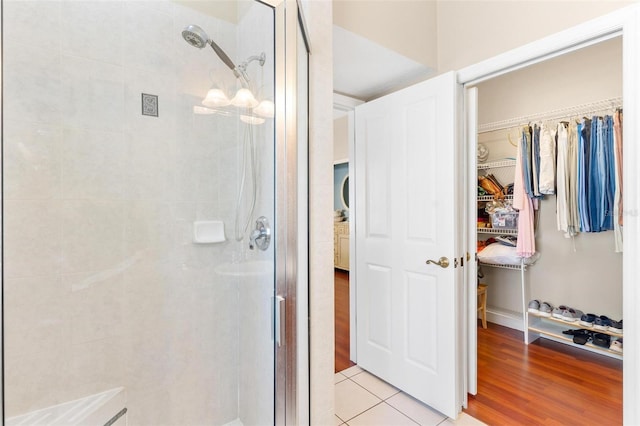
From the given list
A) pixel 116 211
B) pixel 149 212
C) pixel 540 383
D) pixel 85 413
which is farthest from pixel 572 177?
pixel 85 413

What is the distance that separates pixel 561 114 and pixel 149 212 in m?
3.40

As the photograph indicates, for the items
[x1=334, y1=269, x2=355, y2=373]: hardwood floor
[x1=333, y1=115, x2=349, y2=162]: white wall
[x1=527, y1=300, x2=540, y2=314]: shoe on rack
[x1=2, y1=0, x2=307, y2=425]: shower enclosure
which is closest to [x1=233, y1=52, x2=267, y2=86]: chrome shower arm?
[x1=2, y1=0, x2=307, y2=425]: shower enclosure

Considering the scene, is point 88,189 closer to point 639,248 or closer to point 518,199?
point 639,248

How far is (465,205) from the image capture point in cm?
194

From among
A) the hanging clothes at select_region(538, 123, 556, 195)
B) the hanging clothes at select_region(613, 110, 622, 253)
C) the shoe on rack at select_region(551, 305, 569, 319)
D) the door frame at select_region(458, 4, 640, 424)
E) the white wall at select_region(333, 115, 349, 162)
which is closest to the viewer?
the door frame at select_region(458, 4, 640, 424)

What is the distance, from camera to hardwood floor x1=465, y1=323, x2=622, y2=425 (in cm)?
186

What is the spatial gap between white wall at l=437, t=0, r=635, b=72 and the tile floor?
2.11 metres

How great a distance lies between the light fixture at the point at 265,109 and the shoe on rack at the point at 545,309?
3.04 m

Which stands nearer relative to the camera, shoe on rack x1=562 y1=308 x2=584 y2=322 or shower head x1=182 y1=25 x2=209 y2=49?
shower head x1=182 y1=25 x2=209 y2=49

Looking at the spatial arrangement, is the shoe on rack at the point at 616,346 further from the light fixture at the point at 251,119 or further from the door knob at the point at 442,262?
the light fixture at the point at 251,119

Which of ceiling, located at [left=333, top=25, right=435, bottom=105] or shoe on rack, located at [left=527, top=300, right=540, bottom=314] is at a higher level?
ceiling, located at [left=333, top=25, right=435, bottom=105]

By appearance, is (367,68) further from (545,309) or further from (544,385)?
(545,309)

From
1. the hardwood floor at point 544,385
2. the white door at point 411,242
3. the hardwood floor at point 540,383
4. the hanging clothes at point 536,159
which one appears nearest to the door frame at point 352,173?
the white door at point 411,242

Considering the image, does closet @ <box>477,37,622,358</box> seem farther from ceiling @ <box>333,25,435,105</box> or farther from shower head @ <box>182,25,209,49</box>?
shower head @ <box>182,25,209,49</box>
